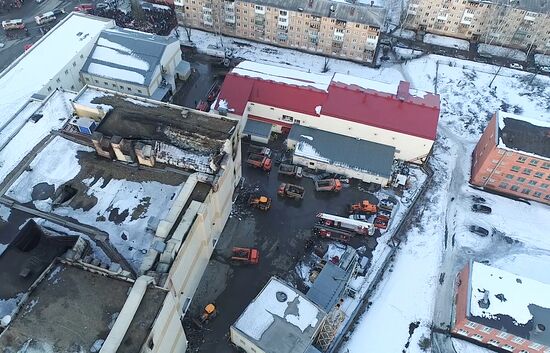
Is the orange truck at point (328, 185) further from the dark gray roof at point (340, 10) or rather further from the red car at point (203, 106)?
the dark gray roof at point (340, 10)

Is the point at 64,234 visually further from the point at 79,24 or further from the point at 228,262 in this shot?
the point at 79,24

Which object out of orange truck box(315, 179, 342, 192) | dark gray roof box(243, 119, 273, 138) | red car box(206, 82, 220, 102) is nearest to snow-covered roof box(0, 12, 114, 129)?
red car box(206, 82, 220, 102)

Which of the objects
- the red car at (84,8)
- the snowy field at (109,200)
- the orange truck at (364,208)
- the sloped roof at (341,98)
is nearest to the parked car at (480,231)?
the orange truck at (364,208)

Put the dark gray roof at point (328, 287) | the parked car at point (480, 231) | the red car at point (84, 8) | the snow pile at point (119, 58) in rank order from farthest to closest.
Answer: the red car at point (84, 8) < the snow pile at point (119, 58) < the parked car at point (480, 231) < the dark gray roof at point (328, 287)

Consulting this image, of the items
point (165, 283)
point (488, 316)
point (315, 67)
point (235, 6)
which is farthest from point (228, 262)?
point (235, 6)

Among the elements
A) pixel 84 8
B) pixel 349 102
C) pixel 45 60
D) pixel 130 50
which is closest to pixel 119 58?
pixel 130 50

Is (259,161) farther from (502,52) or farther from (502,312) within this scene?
(502,52)

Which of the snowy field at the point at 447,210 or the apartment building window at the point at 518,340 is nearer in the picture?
the apartment building window at the point at 518,340
